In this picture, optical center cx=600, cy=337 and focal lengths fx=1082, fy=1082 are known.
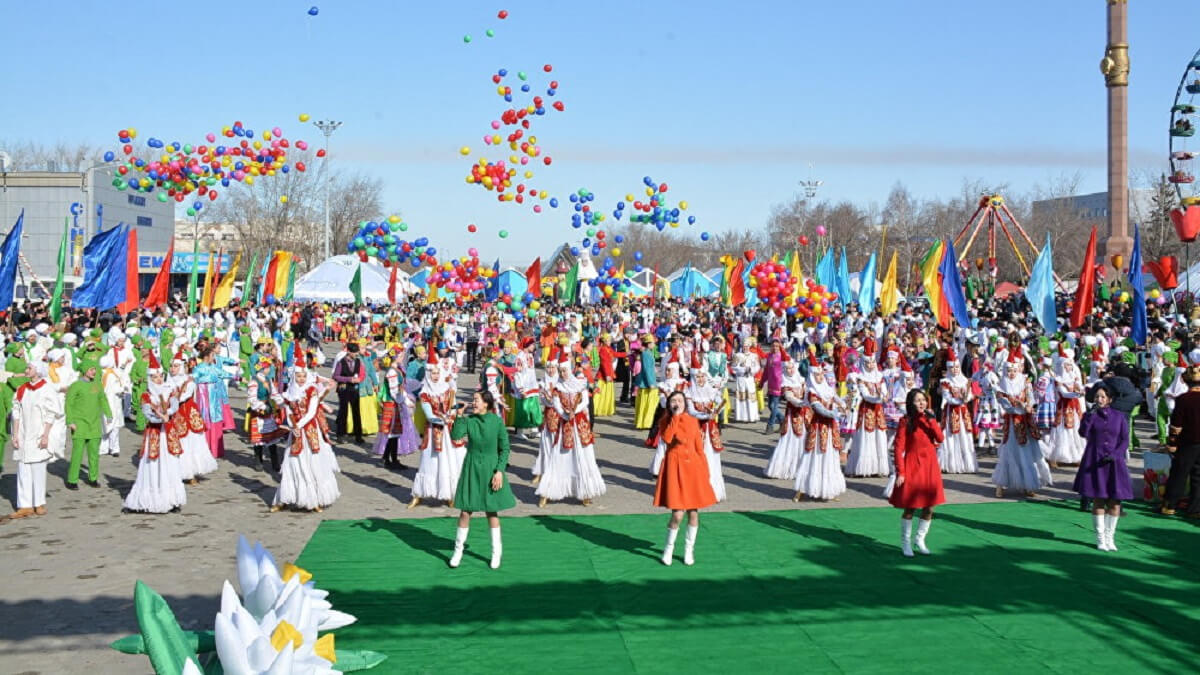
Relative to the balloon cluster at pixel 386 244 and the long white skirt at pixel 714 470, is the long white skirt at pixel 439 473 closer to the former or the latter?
the long white skirt at pixel 714 470

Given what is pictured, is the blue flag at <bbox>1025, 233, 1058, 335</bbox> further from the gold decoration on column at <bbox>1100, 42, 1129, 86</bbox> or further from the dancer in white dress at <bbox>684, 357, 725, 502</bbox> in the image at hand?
the gold decoration on column at <bbox>1100, 42, 1129, 86</bbox>

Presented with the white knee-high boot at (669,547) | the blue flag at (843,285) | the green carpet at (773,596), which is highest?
the blue flag at (843,285)

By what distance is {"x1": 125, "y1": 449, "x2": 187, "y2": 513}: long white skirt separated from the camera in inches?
474

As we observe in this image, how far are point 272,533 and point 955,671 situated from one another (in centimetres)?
701

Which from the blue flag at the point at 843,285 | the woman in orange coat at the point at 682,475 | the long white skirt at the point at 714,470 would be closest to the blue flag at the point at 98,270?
the long white skirt at the point at 714,470

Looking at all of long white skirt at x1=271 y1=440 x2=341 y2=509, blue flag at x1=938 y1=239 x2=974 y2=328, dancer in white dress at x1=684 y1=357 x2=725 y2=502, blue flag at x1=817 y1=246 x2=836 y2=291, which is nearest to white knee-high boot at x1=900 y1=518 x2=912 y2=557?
dancer in white dress at x1=684 y1=357 x2=725 y2=502

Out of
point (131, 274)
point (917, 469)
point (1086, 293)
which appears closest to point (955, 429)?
point (917, 469)

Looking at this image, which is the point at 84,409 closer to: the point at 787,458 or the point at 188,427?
the point at 188,427

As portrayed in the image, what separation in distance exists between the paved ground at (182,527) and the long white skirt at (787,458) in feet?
0.44

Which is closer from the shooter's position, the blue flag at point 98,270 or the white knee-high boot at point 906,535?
the white knee-high boot at point 906,535

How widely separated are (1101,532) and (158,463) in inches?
392

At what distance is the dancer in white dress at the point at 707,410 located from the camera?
41.1 ft

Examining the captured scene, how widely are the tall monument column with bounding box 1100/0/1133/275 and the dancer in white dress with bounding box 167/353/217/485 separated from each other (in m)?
40.5

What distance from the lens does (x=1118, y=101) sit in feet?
144
